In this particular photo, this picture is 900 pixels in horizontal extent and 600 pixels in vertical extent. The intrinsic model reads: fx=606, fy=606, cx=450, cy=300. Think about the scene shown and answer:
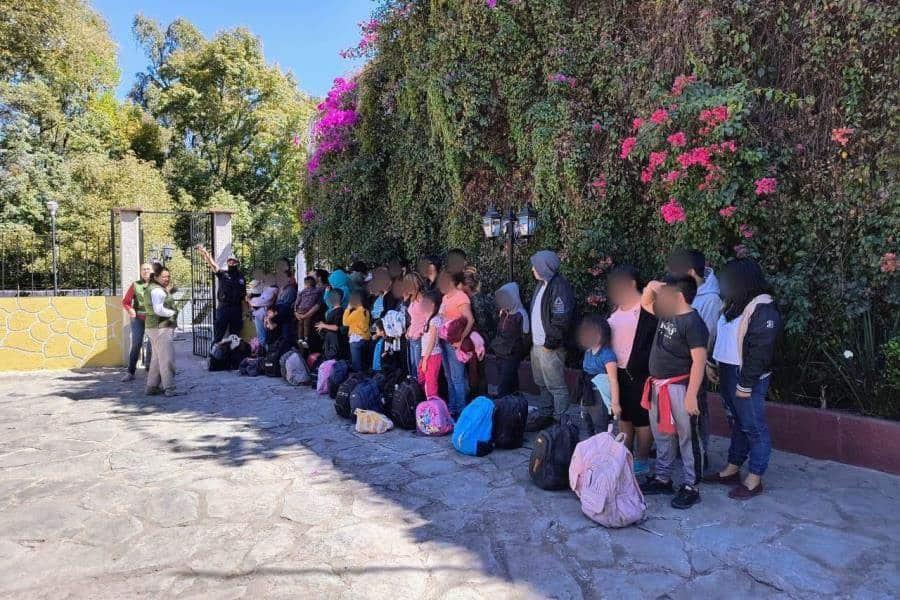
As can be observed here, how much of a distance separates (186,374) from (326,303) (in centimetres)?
297

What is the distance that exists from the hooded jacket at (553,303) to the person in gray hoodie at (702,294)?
3.86 feet

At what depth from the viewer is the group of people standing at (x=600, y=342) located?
4035mm

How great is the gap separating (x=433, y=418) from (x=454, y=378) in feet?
2.17

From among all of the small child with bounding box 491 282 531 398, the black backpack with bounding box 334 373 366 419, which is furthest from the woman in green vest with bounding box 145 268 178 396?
the small child with bounding box 491 282 531 398

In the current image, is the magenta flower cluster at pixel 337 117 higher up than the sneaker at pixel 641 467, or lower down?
higher up

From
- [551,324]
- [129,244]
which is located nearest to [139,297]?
[129,244]

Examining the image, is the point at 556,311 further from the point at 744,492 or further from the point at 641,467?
the point at 744,492

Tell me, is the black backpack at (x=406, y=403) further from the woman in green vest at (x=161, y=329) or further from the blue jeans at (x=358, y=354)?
the woman in green vest at (x=161, y=329)

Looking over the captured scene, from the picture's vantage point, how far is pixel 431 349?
20.6 ft

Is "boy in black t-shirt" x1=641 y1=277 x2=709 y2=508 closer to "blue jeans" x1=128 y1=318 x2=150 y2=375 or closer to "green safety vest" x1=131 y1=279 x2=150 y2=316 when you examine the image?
"green safety vest" x1=131 y1=279 x2=150 y2=316

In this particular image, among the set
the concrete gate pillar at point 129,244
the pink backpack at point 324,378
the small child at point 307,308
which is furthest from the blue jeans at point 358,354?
the concrete gate pillar at point 129,244

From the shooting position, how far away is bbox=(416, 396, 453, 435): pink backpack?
584cm

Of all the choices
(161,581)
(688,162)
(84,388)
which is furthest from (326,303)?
(161,581)

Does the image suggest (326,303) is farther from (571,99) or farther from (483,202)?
(571,99)
